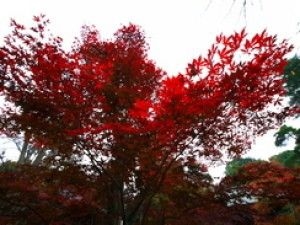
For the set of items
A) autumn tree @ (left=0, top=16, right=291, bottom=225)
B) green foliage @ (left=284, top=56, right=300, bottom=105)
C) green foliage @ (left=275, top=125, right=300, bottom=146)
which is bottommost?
autumn tree @ (left=0, top=16, right=291, bottom=225)

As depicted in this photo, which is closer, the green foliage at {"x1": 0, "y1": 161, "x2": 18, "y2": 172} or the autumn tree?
the autumn tree

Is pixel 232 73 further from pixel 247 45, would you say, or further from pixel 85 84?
pixel 85 84

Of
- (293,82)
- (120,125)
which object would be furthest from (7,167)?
(293,82)

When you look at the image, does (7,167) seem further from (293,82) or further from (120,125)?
(293,82)

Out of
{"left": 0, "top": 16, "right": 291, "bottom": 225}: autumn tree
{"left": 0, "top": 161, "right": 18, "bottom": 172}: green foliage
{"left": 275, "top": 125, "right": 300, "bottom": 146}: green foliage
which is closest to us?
{"left": 0, "top": 16, "right": 291, "bottom": 225}: autumn tree

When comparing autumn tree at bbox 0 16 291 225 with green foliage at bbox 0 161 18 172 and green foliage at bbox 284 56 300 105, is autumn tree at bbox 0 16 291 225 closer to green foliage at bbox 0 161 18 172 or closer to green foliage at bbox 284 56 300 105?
green foliage at bbox 0 161 18 172

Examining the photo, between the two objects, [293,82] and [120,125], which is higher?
[293,82]

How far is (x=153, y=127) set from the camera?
247 inches

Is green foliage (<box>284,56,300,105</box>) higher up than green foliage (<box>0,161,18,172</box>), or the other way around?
green foliage (<box>284,56,300,105</box>)

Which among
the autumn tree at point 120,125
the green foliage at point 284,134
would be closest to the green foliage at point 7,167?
the autumn tree at point 120,125

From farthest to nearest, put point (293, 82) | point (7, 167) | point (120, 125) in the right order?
1. point (293, 82)
2. point (7, 167)
3. point (120, 125)

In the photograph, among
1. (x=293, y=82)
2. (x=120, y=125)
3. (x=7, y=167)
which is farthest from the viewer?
(x=293, y=82)

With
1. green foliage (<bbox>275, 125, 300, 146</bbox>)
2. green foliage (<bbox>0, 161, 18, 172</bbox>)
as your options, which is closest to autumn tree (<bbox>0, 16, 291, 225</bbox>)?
green foliage (<bbox>0, 161, 18, 172</bbox>)

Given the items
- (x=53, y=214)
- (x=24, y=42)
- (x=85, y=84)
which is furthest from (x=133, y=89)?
(x=53, y=214)
